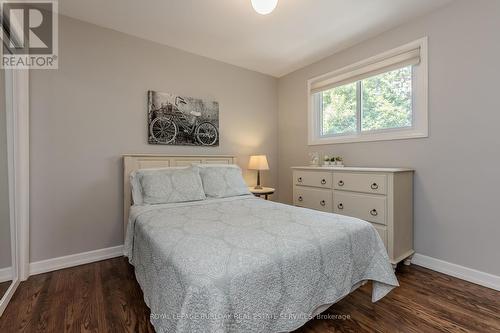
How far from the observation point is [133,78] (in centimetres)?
262

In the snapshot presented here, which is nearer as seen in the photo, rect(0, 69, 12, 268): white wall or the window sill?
rect(0, 69, 12, 268): white wall

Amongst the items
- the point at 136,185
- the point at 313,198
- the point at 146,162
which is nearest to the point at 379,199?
the point at 313,198

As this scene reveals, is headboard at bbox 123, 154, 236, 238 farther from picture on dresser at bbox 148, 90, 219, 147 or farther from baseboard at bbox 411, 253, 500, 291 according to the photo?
baseboard at bbox 411, 253, 500, 291

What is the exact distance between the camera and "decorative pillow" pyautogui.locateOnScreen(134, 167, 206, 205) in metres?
2.16

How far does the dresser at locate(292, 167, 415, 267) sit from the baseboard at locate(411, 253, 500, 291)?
4.3 inches

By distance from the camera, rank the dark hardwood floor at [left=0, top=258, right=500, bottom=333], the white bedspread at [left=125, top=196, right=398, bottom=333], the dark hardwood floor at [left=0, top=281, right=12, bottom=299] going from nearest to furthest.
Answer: the white bedspread at [left=125, top=196, right=398, bottom=333]
the dark hardwood floor at [left=0, top=258, right=500, bottom=333]
the dark hardwood floor at [left=0, top=281, right=12, bottom=299]

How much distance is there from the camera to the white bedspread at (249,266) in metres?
0.91

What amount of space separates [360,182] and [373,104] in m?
1.05

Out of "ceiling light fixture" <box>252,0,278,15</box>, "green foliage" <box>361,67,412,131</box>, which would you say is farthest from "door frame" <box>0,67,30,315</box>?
"green foliage" <box>361,67,412,131</box>

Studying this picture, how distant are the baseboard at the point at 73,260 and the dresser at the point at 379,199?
2352mm

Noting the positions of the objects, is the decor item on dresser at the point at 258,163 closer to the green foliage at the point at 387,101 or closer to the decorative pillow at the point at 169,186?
the decorative pillow at the point at 169,186

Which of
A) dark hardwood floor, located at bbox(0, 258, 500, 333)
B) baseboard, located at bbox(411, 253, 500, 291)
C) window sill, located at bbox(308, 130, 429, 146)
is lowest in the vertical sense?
dark hardwood floor, located at bbox(0, 258, 500, 333)

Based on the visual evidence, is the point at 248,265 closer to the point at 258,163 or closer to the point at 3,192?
the point at 3,192

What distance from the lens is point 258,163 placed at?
10.8 ft
